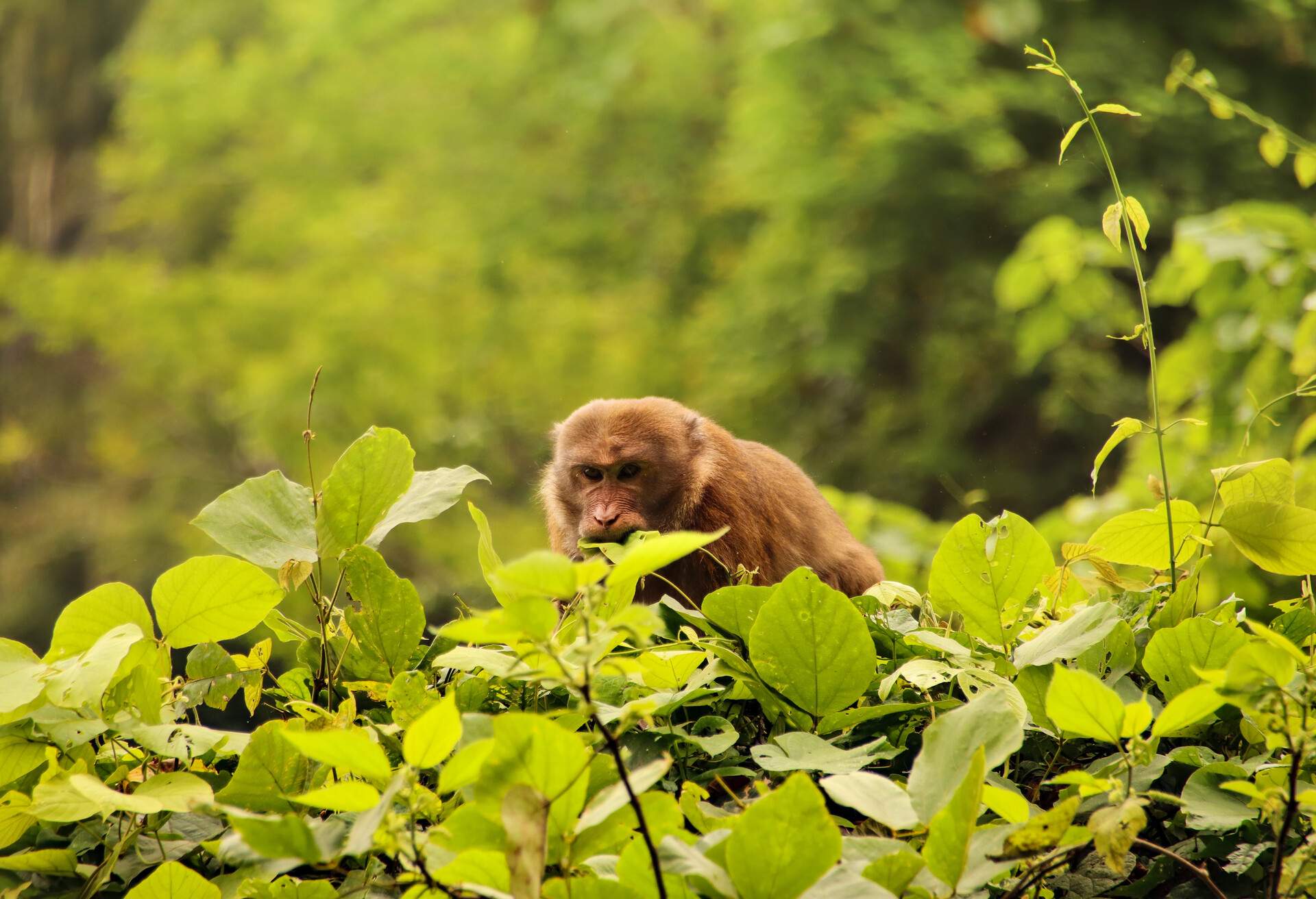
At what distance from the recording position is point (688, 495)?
4.09 m

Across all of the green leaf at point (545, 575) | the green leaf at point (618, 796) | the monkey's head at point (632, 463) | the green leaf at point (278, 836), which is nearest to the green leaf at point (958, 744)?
the green leaf at point (618, 796)

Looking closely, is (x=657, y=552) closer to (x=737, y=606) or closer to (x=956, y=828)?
(x=956, y=828)

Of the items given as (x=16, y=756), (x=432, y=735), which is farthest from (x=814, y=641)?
(x=16, y=756)

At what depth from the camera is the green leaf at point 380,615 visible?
1446mm

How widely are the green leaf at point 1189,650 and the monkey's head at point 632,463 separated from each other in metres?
2.63

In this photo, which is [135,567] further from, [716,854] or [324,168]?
[716,854]

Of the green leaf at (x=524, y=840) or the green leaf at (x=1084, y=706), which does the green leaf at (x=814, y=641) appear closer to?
the green leaf at (x=1084, y=706)

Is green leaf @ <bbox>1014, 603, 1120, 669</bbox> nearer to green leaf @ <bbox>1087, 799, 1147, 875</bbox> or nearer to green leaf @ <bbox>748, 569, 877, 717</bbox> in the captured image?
green leaf @ <bbox>748, 569, 877, 717</bbox>

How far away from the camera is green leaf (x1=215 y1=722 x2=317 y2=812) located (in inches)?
50.0

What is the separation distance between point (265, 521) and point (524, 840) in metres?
0.64

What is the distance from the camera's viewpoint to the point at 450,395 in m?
14.3

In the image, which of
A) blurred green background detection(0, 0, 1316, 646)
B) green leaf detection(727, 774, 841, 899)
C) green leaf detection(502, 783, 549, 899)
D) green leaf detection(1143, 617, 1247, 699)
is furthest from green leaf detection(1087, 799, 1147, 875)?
blurred green background detection(0, 0, 1316, 646)

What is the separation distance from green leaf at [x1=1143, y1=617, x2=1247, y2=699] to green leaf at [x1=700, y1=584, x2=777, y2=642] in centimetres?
42

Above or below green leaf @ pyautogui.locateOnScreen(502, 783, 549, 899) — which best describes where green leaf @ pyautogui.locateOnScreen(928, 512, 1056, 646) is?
below
